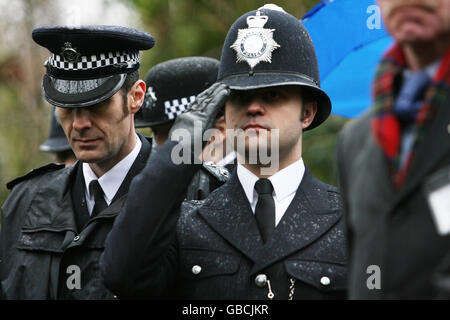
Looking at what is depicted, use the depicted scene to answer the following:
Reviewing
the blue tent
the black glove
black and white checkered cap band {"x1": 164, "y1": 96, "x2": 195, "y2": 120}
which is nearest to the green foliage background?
black and white checkered cap band {"x1": 164, "y1": 96, "x2": 195, "y2": 120}

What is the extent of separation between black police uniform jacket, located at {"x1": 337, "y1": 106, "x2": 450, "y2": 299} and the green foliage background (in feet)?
19.8

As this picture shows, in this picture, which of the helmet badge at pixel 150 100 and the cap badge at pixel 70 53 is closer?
the cap badge at pixel 70 53

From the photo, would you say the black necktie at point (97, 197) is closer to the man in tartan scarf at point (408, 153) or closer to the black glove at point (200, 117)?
the black glove at point (200, 117)

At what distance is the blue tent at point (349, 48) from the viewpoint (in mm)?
5441

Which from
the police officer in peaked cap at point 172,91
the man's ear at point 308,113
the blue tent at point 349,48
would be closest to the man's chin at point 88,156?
the man's ear at point 308,113

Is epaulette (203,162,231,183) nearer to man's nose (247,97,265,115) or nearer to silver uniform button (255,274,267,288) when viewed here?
man's nose (247,97,265,115)

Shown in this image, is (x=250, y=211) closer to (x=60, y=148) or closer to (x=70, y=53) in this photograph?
(x=70, y=53)

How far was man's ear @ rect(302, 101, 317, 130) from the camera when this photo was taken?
13.3 feet

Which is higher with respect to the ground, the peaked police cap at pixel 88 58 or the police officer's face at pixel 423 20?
the peaked police cap at pixel 88 58

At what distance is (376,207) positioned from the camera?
8.38 ft

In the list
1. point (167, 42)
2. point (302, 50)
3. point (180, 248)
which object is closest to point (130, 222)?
point (180, 248)

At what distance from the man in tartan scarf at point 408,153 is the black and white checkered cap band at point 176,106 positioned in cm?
312
